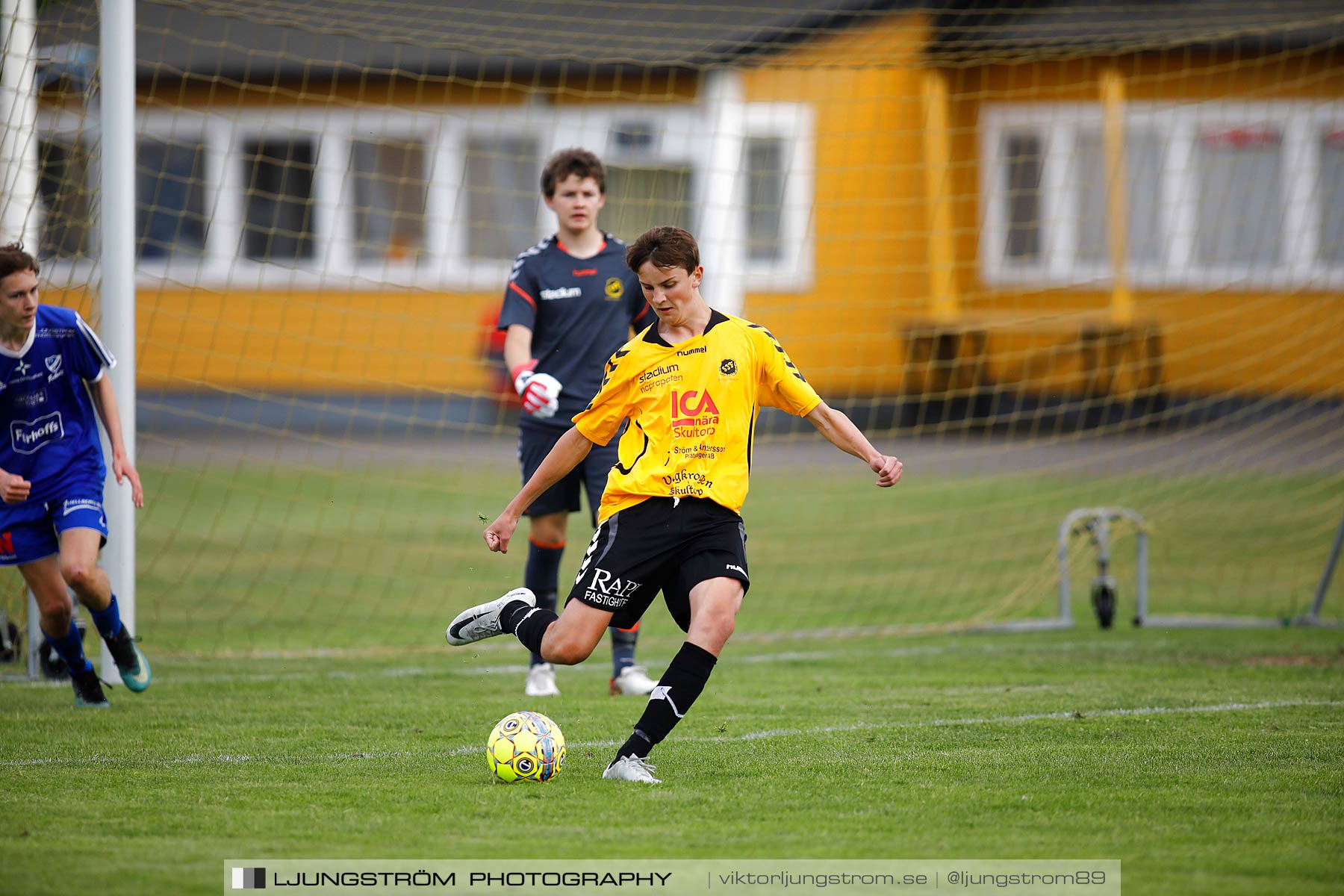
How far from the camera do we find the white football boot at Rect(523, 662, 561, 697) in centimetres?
643

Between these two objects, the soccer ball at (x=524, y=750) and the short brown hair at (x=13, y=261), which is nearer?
the soccer ball at (x=524, y=750)

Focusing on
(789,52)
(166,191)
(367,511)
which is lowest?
(367,511)

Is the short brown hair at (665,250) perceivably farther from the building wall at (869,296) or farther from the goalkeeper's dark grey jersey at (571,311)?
the building wall at (869,296)

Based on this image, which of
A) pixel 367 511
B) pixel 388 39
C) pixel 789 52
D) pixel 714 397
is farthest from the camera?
pixel 789 52

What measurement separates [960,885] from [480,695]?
11.1 ft

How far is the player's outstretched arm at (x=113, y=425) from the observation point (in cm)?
596

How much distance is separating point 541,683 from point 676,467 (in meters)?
2.08

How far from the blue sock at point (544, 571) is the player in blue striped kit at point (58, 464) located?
5.56ft

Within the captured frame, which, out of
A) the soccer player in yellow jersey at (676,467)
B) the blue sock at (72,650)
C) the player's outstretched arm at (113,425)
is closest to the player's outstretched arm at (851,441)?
the soccer player in yellow jersey at (676,467)

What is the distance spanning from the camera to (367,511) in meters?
13.4

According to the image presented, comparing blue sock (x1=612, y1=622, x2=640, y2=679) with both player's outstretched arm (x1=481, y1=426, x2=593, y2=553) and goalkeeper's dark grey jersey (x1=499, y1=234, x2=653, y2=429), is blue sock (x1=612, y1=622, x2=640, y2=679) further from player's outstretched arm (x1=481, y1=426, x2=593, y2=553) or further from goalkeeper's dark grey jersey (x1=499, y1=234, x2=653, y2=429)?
player's outstretched arm (x1=481, y1=426, x2=593, y2=553)

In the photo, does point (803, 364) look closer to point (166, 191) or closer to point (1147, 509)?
point (1147, 509)

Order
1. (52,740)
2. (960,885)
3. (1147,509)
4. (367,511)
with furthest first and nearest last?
(367,511)
(1147,509)
(52,740)
(960,885)

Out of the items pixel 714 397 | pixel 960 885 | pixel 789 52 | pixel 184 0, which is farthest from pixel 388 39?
pixel 789 52
